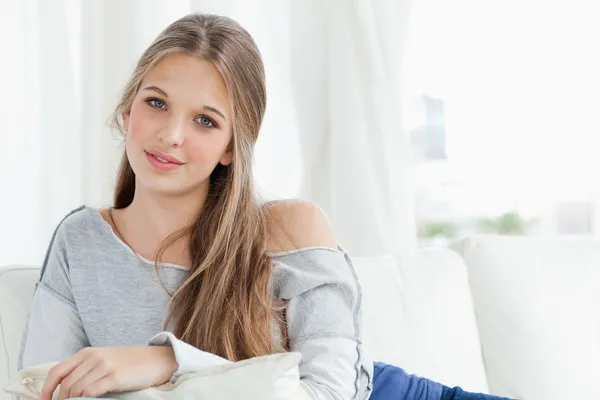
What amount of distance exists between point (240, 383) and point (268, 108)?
5.39 feet

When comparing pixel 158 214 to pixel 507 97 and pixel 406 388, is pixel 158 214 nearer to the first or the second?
pixel 406 388

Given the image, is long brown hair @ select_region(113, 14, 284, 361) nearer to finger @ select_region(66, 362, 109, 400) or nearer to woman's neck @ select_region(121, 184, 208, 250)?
woman's neck @ select_region(121, 184, 208, 250)

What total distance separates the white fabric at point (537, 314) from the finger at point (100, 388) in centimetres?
106

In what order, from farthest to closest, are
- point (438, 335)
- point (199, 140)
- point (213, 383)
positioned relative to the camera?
point (438, 335)
point (199, 140)
point (213, 383)

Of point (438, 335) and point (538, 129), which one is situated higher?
point (538, 129)

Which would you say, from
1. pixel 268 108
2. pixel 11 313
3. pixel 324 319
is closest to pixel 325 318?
pixel 324 319

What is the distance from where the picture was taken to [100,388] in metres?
1.18

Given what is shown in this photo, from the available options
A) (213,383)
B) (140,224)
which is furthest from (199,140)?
(213,383)

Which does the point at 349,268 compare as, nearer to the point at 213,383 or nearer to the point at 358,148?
the point at 213,383

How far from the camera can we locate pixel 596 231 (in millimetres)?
3135

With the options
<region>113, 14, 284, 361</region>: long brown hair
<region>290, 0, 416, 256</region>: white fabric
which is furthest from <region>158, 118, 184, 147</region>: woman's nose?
<region>290, 0, 416, 256</region>: white fabric

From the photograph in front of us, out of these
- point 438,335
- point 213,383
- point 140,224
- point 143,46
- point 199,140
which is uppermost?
point 143,46

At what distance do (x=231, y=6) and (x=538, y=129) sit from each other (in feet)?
3.93

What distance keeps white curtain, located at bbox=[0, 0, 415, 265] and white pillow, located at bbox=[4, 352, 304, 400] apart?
4.40 feet
